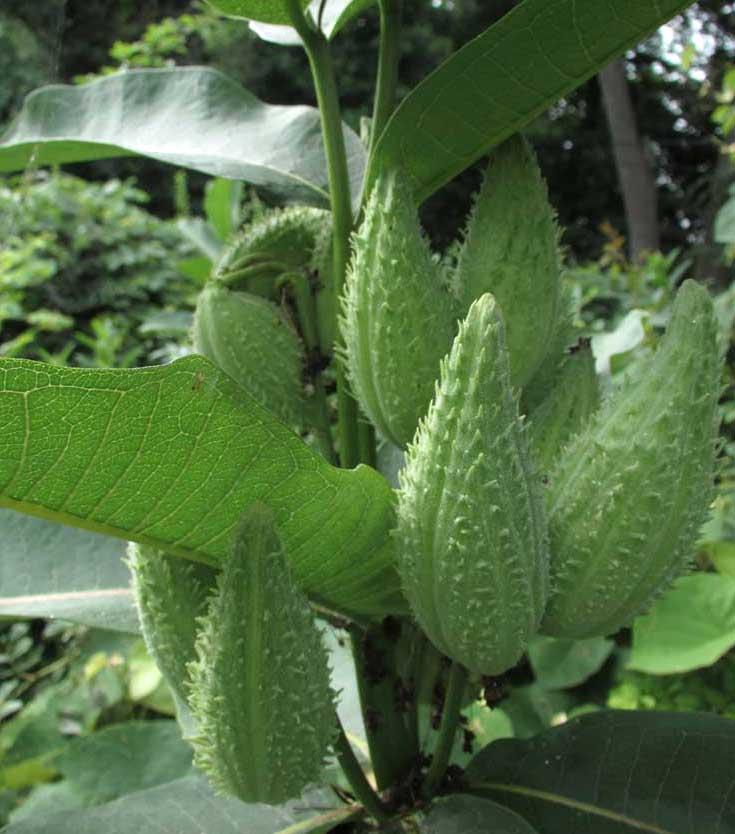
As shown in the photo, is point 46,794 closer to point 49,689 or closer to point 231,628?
point 49,689

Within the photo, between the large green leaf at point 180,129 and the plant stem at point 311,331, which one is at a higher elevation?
the large green leaf at point 180,129

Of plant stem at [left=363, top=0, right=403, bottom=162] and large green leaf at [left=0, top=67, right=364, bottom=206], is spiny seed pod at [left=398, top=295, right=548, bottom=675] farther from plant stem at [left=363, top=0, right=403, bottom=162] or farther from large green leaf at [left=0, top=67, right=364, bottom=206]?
large green leaf at [left=0, top=67, right=364, bottom=206]

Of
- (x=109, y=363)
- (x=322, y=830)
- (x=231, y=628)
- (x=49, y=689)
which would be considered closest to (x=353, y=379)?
(x=231, y=628)

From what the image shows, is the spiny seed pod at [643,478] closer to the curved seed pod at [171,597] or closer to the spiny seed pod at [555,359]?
the spiny seed pod at [555,359]

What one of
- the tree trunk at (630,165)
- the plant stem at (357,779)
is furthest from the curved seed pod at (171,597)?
the tree trunk at (630,165)

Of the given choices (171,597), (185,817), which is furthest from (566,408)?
(185,817)

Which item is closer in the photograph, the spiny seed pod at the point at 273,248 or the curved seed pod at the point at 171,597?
the curved seed pod at the point at 171,597
